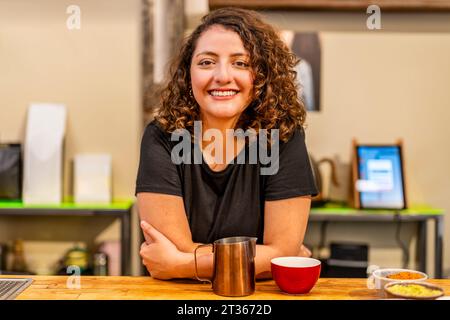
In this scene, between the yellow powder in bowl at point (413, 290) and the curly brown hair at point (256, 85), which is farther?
the curly brown hair at point (256, 85)

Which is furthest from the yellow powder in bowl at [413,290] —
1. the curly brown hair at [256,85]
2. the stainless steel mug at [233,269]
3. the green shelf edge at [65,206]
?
the green shelf edge at [65,206]

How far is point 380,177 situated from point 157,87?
48.8 inches

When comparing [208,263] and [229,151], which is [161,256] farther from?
[229,151]

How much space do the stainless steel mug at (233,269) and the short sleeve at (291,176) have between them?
12.4 inches

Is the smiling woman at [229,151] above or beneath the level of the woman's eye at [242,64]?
beneath

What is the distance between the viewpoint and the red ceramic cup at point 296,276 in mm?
1108

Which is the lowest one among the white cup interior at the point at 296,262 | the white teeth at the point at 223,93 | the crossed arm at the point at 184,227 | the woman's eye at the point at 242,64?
the white cup interior at the point at 296,262

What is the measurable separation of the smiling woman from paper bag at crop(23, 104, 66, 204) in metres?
1.31

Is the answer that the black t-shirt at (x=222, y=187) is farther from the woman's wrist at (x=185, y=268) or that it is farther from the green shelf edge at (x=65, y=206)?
the green shelf edge at (x=65, y=206)

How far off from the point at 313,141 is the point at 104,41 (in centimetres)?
125

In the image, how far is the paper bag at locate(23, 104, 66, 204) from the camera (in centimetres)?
271

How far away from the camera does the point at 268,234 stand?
1.39 m

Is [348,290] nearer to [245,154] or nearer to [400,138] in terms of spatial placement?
[245,154]
